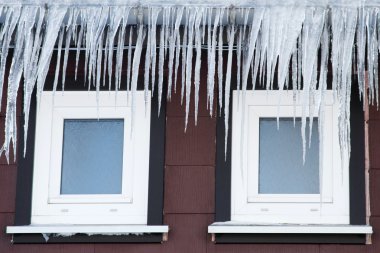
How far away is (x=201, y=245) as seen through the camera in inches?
254

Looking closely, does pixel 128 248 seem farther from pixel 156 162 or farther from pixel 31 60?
pixel 31 60

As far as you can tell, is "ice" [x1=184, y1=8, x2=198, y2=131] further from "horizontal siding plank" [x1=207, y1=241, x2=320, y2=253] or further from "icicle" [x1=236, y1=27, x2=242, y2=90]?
"horizontal siding plank" [x1=207, y1=241, x2=320, y2=253]

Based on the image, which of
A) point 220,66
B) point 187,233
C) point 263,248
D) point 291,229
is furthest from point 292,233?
point 220,66

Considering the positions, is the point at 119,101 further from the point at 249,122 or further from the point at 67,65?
the point at 249,122

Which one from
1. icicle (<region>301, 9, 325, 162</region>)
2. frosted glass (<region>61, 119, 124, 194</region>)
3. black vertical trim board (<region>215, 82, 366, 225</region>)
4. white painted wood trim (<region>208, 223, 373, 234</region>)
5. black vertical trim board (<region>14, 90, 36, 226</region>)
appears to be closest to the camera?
icicle (<region>301, 9, 325, 162</region>)

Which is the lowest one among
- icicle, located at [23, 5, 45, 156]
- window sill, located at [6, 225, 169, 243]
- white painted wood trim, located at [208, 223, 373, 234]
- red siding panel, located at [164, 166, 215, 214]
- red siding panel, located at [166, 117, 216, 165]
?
window sill, located at [6, 225, 169, 243]

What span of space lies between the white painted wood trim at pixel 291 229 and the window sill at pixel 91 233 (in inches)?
14.0

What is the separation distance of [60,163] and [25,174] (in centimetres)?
23

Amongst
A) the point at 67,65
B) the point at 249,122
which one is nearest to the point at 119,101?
the point at 67,65

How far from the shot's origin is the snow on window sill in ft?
20.8

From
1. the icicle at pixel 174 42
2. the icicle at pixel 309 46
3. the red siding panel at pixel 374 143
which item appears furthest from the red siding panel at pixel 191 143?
the red siding panel at pixel 374 143

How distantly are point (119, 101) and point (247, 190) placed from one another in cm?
100

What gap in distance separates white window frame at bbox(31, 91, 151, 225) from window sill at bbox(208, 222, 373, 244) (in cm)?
55

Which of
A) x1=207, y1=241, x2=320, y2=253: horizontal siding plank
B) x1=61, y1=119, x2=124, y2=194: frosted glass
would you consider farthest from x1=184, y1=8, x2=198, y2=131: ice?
x1=207, y1=241, x2=320, y2=253: horizontal siding plank
